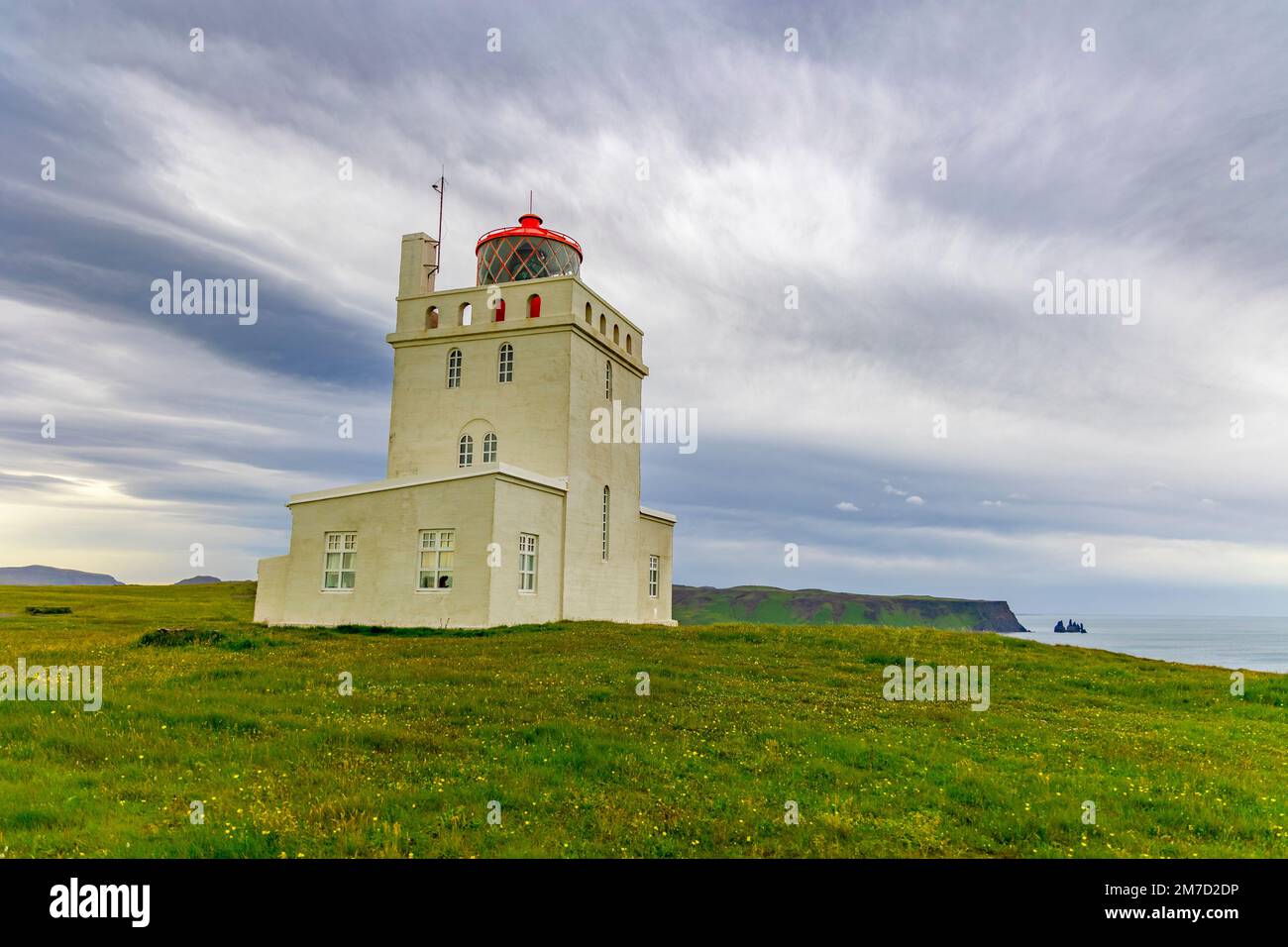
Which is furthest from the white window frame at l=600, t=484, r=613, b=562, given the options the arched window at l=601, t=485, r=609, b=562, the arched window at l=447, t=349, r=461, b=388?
the arched window at l=447, t=349, r=461, b=388

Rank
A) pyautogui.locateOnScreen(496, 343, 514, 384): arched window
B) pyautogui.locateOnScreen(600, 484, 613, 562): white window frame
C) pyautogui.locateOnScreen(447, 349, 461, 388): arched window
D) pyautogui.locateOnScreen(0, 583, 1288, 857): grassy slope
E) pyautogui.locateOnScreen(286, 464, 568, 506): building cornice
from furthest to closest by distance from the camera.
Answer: pyautogui.locateOnScreen(600, 484, 613, 562): white window frame, pyautogui.locateOnScreen(447, 349, 461, 388): arched window, pyautogui.locateOnScreen(496, 343, 514, 384): arched window, pyautogui.locateOnScreen(286, 464, 568, 506): building cornice, pyautogui.locateOnScreen(0, 583, 1288, 857): grassy slope

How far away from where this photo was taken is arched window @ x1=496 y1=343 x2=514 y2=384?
121ft

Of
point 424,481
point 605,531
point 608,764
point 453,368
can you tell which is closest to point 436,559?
point 424,481

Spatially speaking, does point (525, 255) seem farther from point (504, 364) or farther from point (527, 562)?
point (527, 562)

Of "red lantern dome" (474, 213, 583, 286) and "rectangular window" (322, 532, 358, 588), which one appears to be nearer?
"rectangular window" (322, 532, 358, 588)

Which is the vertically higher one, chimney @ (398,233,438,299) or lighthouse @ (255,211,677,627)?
chimney @ (398,233,438,299)

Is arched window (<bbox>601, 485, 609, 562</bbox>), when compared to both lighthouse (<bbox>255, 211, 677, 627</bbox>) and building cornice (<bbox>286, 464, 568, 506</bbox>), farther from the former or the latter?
building cornice (<bbox>286, 464, 568, 506</bbox>)

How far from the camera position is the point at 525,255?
39.1 meters

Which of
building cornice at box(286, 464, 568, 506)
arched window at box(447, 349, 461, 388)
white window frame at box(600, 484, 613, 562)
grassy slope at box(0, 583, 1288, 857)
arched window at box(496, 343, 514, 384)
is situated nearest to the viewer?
grassy slope at box(0, 583, 1288, 857)

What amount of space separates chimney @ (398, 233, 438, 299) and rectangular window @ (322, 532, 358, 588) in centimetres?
1291

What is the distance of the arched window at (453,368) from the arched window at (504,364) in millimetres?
2058
